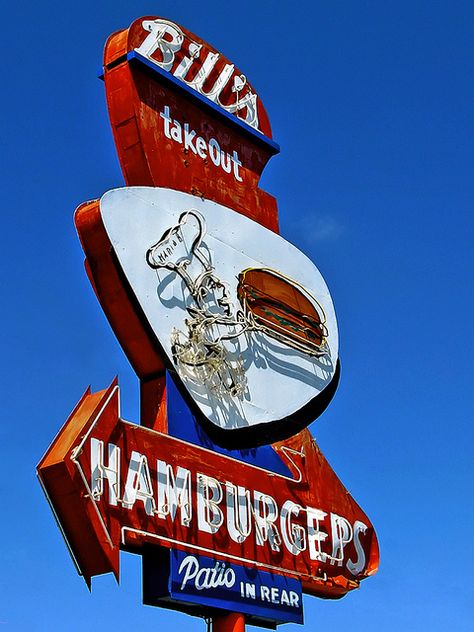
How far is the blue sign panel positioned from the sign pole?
0.10 m

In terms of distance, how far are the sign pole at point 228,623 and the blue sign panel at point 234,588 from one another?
0.10m

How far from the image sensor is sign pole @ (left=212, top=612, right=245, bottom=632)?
512 inches

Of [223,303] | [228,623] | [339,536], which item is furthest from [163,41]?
[228,623]

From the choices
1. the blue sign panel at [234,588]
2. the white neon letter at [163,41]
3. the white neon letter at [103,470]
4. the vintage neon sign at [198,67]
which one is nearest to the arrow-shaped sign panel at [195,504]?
the white neon letter at [103,470]

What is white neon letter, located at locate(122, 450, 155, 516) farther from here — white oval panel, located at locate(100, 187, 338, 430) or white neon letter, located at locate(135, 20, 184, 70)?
white neon letter, located at locate(135, 20, 184, 70)

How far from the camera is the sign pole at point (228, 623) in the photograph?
13.0m

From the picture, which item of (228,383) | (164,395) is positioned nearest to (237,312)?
(228,383)

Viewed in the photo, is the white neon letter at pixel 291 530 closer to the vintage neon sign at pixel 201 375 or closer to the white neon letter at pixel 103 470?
the vintage neon sign at pixel 201 375

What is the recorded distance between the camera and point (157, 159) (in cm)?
1505

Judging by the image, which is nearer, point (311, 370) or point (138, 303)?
point (138, 303)

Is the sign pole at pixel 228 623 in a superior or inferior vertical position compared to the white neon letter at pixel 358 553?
inferior

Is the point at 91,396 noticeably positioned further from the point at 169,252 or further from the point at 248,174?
the point at 248,174

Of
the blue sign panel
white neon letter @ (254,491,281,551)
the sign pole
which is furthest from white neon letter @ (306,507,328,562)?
the sign pole

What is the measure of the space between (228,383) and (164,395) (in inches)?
46.3
